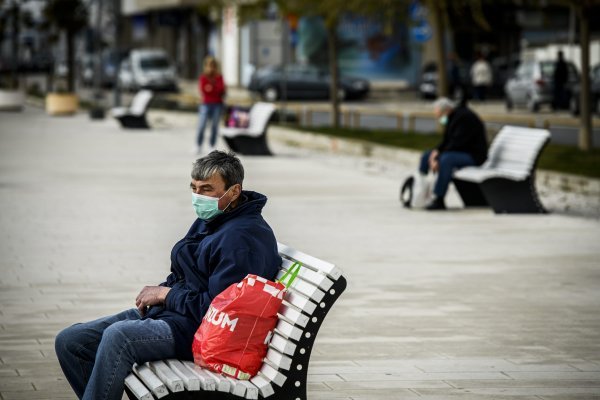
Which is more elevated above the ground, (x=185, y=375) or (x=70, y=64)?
(x=185, y=375)

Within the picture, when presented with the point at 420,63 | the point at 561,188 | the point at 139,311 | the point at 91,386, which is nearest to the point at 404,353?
the point at 139,311

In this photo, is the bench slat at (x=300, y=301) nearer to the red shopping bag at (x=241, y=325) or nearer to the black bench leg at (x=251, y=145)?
the red shopping bag at (x=241, y=325)

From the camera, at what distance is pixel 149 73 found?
68625 mm

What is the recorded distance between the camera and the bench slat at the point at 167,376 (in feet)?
17.3

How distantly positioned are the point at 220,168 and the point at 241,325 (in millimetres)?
687

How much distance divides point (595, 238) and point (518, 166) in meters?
2.37

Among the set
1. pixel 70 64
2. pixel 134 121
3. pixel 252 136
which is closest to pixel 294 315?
pixel 252 136

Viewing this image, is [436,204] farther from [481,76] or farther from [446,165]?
[481,76]

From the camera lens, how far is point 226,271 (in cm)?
551

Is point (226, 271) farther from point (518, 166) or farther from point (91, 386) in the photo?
point (518, 166)

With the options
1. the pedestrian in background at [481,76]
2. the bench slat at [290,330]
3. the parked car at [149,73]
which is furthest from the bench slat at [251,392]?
the parked car at [149,73]

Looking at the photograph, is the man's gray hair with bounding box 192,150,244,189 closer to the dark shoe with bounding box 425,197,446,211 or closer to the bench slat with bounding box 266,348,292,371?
the bench slat with bounding box 266,348,292,371

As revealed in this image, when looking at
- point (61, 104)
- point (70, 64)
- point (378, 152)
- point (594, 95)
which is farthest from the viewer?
point (70, 64)

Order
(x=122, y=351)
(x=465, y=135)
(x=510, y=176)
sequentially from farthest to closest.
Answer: (x=465, y=135) → (x=510, y=176) → (x=122, y=351)
